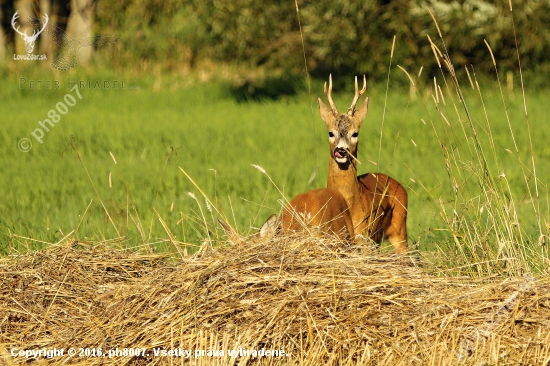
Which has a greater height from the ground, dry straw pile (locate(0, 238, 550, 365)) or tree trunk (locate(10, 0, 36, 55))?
tree trunk (locate(10, 0, 36, 55))

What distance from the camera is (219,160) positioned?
454 inches

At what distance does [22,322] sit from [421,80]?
12.7 meters

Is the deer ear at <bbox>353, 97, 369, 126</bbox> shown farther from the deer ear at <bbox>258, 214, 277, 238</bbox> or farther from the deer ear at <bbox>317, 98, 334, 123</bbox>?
the deer ear at <bbox>258, 214, 277, 238</bbox>

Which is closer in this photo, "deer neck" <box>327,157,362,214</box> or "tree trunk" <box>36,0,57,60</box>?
"deer neck" <box>327,157,362,214</box>

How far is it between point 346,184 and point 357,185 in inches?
3.6

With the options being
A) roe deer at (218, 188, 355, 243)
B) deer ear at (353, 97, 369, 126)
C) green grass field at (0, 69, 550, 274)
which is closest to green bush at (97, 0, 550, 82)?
green grass field at (0, 69, 550, 274)

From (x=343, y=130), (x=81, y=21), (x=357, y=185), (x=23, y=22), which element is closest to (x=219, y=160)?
(x=357, y=185)

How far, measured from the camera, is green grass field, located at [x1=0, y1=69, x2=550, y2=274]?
6.72 m

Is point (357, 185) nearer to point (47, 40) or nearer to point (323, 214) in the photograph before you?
point (323, 214)

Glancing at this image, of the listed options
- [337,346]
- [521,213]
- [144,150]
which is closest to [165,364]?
[337,346]

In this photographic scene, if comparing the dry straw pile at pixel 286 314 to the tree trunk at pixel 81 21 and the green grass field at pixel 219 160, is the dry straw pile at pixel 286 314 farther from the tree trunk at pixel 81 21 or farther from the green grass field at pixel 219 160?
the tree trunk at pixel 81 21

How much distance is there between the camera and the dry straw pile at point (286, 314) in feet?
14.2

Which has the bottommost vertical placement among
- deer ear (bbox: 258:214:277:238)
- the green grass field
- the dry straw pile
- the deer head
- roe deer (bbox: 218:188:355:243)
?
the green grass field

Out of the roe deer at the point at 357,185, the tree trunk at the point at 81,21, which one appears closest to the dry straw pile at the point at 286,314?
the roe deer at the point at 357,185
